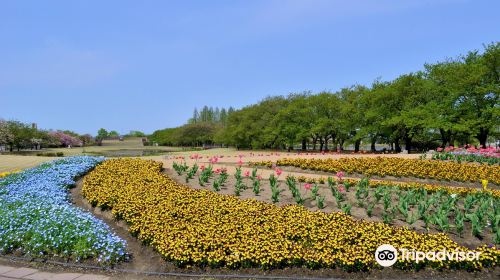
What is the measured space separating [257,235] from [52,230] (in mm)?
4177

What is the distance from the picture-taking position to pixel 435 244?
6.02 metres

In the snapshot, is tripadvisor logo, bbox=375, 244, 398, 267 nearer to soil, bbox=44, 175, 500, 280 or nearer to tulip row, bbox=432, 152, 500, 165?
soil, bbox=44, 175, 500, 280

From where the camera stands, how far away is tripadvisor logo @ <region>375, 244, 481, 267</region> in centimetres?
572

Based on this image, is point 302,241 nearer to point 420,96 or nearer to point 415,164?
point 415,164

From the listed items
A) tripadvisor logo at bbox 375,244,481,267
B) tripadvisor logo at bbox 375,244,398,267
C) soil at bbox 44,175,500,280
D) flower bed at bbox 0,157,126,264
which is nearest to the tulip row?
tripadvisor logo at bbox 375,244,481,267

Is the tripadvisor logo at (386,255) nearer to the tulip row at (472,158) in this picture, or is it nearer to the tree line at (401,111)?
the tulip row at (472,158)

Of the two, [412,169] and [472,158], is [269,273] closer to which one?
[412,169]

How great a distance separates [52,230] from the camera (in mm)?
6984

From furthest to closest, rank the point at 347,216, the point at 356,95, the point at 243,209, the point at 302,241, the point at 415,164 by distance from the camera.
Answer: the point at 356,95 < the point at 415,164 < the point at 243,209 < the point at 347,216 < the point at 302,241

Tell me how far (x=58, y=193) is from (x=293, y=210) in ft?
23.9

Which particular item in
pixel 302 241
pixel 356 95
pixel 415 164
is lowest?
pixel 302 241

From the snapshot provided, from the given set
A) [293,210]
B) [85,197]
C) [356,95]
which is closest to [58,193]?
[85,197]

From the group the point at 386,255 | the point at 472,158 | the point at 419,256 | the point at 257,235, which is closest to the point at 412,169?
the point at 472,158

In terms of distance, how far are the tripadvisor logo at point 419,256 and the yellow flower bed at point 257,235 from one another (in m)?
0.08
